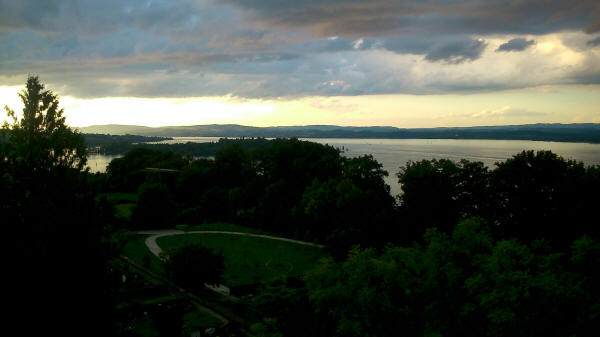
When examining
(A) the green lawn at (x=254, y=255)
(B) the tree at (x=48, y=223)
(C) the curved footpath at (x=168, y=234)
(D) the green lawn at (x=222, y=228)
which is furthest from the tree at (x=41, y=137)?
(D) the green lawn at (x=222, y=228)

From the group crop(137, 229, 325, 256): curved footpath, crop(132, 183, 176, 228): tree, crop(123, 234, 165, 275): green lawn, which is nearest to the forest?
crop(123, 234, 165, 275): green lawn

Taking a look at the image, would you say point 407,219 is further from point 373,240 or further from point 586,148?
point 586,148

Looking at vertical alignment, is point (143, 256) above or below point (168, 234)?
above

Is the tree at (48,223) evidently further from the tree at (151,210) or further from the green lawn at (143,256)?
the tree at (151,210)

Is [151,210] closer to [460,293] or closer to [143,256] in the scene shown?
[143,256]

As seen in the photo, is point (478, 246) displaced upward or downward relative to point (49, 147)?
downward

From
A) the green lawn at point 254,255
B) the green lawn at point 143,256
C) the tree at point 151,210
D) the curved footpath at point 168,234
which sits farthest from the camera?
the tree at point 151,210

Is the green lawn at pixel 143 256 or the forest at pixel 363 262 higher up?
the forest at pixel 363 262

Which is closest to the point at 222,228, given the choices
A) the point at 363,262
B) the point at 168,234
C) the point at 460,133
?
the point at 168,234

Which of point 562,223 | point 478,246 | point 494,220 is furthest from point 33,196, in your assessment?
point 494,220
